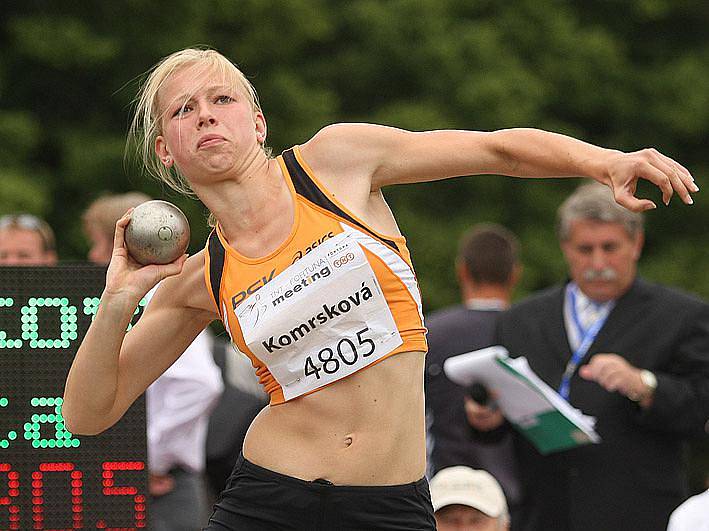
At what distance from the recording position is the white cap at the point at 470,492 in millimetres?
6711

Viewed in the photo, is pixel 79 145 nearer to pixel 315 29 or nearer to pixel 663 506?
pixel 315 29

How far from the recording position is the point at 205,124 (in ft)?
15.3

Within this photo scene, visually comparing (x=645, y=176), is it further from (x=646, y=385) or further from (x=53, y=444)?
(x=53, y=444)

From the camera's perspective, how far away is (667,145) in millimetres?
19922

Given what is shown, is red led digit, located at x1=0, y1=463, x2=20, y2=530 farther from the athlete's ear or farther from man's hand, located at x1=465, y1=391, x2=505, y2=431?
man's hand, located at x1=465, y1=391, x2=505, y2=431

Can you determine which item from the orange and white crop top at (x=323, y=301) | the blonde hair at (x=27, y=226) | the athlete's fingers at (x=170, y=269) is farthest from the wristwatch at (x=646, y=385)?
the blonde hair at (x=27, y=226)

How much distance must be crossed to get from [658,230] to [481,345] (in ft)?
40.6

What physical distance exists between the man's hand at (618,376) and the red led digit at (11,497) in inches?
95.8

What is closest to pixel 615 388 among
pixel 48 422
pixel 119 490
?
pixel 119 490

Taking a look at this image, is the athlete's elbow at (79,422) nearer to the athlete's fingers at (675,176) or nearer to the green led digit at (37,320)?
the green led digit at (37,320)

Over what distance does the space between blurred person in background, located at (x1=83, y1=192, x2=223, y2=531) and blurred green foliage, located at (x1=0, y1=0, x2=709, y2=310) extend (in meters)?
8.88

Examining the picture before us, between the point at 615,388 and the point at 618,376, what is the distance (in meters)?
0.08

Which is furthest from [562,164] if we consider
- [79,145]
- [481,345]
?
[79,145]

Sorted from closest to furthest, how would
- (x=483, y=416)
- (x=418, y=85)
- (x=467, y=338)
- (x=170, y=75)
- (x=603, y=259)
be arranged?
1. (x=170, y=75)
2. (x=603, y=259)
3. (x=483, y=416)
4. (x=467, y=338)
5. (x=418, y=85)
